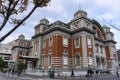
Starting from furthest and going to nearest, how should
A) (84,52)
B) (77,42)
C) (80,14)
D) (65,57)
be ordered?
(80,14)
(77,42)
(65,57)
(84,52)

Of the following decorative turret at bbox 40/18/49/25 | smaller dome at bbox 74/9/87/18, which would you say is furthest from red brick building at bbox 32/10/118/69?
decorative turret at bbox 40/18/49/25

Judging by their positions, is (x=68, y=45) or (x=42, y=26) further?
(x=42, y=26)

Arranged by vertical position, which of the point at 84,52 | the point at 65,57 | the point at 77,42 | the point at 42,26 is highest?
the point at 42,26

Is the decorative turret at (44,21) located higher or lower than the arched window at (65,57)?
higher

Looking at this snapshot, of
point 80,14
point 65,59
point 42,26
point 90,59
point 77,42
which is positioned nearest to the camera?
point 90,59

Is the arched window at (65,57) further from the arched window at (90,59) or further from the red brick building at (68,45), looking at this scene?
the arched window at (90,59)

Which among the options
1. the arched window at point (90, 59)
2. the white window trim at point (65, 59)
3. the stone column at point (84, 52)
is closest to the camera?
the stone column at point (84, 52)

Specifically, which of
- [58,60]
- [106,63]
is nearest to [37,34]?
[58,60]

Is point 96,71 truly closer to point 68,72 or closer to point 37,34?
point 68,72

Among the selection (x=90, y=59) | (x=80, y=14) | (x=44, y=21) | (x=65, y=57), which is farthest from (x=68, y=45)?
(x=44, y=21)

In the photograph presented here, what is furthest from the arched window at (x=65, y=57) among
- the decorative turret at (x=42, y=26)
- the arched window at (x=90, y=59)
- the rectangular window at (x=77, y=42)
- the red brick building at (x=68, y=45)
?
the decorative turret at (x=42, y=26)

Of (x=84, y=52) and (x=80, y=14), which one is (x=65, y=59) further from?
(x=80, y=14)

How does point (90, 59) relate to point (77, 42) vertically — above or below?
below

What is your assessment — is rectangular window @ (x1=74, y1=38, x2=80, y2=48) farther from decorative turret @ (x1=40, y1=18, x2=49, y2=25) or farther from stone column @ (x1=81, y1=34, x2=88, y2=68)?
decorative turret @ (x1=40, y1=18, x2=49, y2=25)
